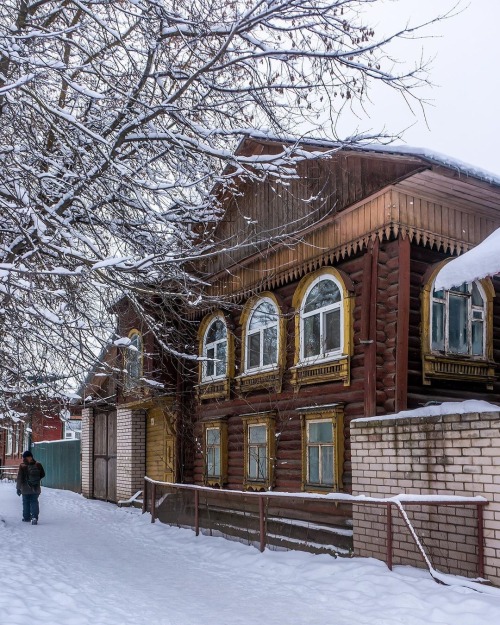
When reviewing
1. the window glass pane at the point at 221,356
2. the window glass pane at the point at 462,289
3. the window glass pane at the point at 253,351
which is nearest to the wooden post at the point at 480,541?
the window glass pane at the point at 462,289

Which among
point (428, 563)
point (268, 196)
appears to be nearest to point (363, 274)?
point (268, 196)

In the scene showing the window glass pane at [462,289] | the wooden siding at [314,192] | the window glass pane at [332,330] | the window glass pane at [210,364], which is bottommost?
the window glass pane at [210,364]

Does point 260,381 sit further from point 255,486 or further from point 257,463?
point 255,486

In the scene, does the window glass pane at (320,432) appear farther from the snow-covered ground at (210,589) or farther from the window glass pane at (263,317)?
the window glass pane at (263,317)

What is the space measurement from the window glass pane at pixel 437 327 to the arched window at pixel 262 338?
334cm

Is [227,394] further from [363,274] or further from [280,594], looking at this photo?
[280,594]

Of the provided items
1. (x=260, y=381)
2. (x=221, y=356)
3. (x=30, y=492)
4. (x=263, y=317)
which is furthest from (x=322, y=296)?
(x=30, y=492)

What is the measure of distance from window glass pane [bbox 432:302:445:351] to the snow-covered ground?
356 cm

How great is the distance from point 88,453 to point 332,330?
1396 centimetres

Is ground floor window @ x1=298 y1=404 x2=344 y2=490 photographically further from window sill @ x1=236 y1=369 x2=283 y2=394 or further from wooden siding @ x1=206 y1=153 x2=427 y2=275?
wooden siding @ x1=206 y1=153 x2=427 y2=275

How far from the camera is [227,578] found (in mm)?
8594

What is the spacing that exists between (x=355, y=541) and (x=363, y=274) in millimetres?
3810

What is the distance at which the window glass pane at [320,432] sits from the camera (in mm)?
11469

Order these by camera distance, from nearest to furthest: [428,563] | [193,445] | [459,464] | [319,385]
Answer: [428,563]
[459,464]
[319,385]
[193,445]
